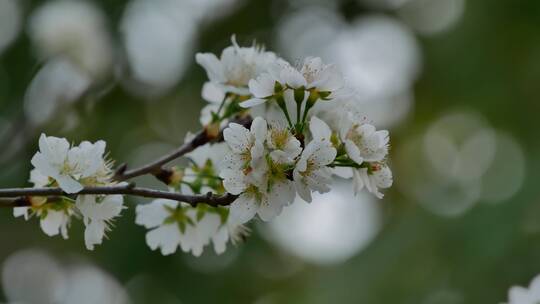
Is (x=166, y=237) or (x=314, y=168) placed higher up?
(x=314, y=168)

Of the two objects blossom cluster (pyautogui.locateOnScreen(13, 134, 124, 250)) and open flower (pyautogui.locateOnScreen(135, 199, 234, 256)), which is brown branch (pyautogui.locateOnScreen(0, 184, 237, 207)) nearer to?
blossom cluster (pyautogui.locateOnScreen(13, 134, 124, 250))

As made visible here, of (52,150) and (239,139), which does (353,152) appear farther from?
(52,150)

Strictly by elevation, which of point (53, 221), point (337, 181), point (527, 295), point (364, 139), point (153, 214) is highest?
point (364, 139)

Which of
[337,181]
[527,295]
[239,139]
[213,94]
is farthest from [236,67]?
[337,181]

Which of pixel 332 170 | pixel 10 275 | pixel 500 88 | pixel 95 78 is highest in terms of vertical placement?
pixel 332 170

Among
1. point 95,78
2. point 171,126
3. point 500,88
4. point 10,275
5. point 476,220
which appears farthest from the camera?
point 171,126

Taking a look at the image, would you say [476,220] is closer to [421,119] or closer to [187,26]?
[421,119]

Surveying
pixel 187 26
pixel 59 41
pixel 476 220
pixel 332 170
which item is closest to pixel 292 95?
pixel 332 170

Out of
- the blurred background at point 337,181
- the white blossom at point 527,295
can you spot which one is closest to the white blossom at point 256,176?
the white blossom at point 527,295
